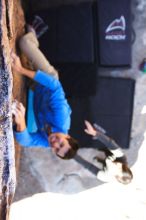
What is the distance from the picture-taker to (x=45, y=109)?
83.0 inches

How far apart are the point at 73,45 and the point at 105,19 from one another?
0.28 m

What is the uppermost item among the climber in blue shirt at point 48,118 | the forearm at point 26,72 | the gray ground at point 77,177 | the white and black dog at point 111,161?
the forearm at point 26,72

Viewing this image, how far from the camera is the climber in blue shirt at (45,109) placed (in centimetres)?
192

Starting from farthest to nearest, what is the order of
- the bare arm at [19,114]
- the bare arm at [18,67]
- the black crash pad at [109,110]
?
the black crash pad at [109,110] → the bare arm at [18,67] → the bare arm at [19,114]

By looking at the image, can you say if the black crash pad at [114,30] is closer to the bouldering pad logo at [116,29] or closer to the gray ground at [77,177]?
the bouldering pad logo at [116,29]

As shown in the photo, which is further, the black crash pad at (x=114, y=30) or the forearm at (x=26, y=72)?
the black crash pad at (x=114, y=30)

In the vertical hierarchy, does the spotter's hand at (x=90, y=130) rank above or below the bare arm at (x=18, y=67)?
below

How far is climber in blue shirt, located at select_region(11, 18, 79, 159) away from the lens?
1.92 metres

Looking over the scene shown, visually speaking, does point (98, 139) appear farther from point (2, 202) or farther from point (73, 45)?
point (2, 202)

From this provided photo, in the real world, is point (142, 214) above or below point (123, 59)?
below

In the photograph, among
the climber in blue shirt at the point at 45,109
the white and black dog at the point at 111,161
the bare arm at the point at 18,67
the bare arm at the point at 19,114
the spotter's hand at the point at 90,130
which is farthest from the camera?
the spotter's hand at the point at 90,130

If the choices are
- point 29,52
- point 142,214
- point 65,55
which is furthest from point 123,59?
point 142,214

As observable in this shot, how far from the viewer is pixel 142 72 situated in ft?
9.25

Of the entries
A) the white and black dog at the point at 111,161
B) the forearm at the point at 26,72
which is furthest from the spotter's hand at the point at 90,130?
the forearm at the point at 26,72
